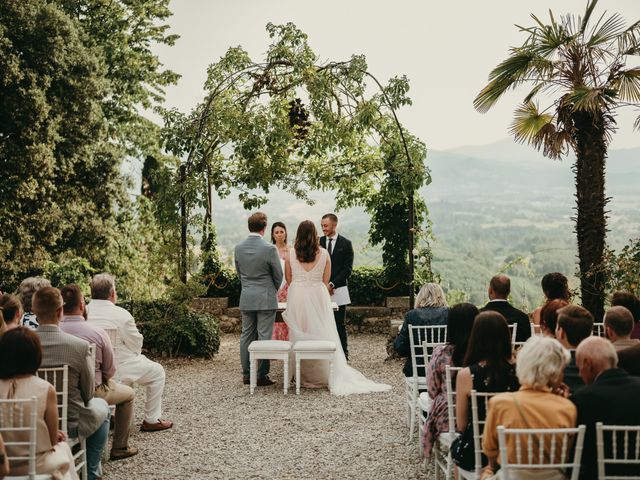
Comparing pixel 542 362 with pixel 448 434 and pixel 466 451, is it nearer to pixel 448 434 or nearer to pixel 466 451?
pixel 466 451

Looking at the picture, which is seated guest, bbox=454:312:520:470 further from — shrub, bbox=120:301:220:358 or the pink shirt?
shrub, bbox=120:301:220:358

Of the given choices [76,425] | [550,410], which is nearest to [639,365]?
[550,410]

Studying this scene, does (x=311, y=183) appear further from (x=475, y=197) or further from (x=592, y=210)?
(x=475, y=197)

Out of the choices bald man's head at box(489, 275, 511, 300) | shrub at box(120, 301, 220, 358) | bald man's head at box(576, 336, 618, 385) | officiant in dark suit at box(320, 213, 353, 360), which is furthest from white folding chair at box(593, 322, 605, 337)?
shrub at box(120, 301, 220, 358)

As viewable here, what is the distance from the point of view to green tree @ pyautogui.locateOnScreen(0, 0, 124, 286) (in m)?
16.9

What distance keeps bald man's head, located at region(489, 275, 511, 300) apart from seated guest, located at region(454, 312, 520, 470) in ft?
5.96

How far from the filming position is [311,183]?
1261 centimetres

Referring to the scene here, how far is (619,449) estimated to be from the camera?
348cm

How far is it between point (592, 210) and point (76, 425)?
6.69 metres

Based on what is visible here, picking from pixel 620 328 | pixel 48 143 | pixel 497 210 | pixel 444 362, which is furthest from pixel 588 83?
pixel 497 210

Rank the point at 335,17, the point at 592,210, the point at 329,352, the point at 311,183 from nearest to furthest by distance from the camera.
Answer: the point at 329,352, the point at 592,210, the point at 311,183, the point at 335,17

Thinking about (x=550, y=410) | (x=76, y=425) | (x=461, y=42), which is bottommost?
(x=76, y=425)

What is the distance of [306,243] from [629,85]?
14.5 ft

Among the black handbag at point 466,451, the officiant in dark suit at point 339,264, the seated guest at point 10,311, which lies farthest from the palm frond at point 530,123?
the seated guest at point 10,311
